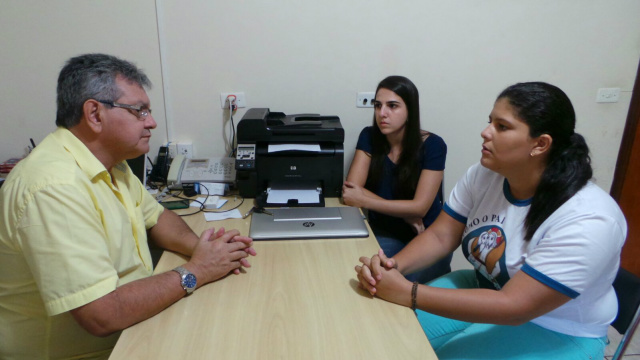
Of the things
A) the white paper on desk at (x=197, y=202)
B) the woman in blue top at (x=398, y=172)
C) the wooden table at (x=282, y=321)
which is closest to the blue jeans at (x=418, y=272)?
the woman in blue top at (x=398, y=172)

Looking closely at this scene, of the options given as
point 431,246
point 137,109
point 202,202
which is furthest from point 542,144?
point 202,202

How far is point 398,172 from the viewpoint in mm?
1947

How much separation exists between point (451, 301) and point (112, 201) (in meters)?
0.99

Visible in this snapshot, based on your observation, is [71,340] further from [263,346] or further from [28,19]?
[28,19]

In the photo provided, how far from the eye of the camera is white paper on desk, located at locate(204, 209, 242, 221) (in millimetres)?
1668

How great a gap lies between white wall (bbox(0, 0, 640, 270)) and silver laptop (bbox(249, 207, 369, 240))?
2.47 feet

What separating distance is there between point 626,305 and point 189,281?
4.17ft

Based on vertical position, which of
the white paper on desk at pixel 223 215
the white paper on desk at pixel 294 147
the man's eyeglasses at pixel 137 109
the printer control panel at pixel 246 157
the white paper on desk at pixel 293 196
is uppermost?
the man's eyeglasses at pixel 137 109

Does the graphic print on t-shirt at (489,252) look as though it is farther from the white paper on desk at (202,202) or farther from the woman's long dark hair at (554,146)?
the white paper on desk at (202,202)

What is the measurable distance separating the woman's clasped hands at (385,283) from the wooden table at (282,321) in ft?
0.07

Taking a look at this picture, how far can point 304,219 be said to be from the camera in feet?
5.24

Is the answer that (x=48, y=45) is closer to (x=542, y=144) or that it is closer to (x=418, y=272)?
(x=418, y=272)

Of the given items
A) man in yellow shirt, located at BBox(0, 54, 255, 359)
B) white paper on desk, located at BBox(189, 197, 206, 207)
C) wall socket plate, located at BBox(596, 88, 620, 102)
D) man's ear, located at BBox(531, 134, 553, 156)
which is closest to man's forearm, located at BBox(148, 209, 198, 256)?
man in yellow shirt, located at BBox(0, 54, 255, 359)

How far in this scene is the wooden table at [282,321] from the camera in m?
0.94
